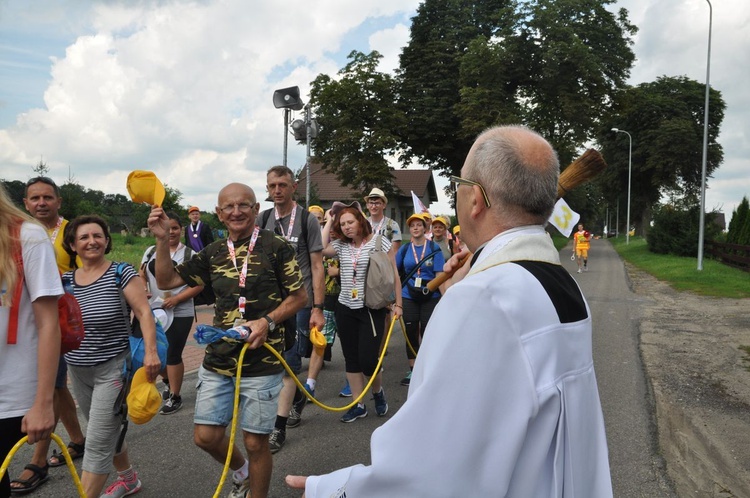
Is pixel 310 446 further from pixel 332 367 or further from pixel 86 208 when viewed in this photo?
pixel 86 208

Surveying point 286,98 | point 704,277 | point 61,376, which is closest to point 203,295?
point 61,376

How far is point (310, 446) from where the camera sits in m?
4.71

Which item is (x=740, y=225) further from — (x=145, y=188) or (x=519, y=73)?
(x=145, y=188)

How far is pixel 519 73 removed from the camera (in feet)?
96.9

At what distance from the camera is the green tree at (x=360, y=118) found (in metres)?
30.4

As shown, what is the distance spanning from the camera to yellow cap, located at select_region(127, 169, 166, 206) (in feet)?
10.1

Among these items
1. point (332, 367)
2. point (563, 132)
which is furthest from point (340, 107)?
point (332, 367)

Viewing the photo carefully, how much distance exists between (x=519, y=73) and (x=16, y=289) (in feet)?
99.1

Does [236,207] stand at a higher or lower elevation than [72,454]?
higher

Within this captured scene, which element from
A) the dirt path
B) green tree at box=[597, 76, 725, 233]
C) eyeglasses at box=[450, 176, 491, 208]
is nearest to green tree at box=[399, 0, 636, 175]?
green tree at box=[597, 76, 725, 233]

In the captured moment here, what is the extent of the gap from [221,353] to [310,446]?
1814 mm

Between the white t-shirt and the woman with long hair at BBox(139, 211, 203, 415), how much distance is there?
8.40ft

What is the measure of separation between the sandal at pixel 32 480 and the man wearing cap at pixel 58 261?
2 cm

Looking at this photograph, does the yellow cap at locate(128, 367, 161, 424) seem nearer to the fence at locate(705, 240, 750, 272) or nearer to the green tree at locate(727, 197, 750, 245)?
the fence at locate(705, 240, 750, 272)
